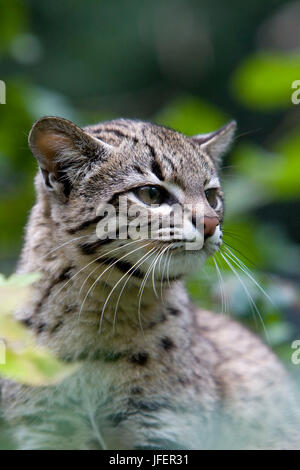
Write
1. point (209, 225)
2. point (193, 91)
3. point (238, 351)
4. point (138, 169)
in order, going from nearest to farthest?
point (209, 225)
point (138, 169)
point (238, 351)
point (193, 91)

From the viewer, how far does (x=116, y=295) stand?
13.5 ft

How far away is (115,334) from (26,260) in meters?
0.78

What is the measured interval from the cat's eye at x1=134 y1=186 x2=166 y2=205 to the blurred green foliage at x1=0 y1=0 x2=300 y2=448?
2.09 metres

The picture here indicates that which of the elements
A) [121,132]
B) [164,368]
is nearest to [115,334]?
[164,368]

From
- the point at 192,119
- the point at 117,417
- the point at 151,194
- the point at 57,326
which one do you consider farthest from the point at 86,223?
the point at 192,119

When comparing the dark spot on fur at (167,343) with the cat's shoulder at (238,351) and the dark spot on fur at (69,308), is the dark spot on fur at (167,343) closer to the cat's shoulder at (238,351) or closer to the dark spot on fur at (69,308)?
the dark spot on fur at (69,308)

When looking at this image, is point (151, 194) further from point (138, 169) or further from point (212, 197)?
point (212, 197)

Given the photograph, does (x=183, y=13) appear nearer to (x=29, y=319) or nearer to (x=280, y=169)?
(x=280, y=169)

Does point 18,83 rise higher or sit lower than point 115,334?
higher

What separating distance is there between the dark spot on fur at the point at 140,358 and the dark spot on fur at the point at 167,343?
0.51 feet

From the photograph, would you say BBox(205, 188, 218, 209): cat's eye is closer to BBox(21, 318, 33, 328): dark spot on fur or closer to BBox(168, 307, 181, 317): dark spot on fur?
BBox(168, 307, 181, 317): dark spot on fur

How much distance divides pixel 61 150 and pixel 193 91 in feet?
33.2

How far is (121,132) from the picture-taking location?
433 centimetres

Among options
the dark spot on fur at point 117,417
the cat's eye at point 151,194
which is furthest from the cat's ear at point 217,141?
the dark spot on fur at point 117,417
